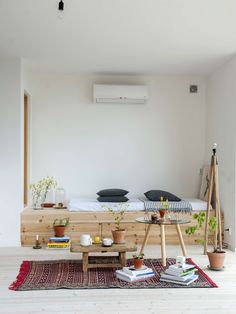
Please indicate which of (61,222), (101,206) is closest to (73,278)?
(61,222)

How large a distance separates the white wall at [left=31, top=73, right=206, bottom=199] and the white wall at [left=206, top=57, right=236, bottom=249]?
1.75 feet

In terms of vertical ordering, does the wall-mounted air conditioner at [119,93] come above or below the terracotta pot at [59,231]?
above

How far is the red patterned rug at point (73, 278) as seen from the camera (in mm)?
3994

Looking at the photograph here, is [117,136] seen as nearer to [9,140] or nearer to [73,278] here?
[9,140]

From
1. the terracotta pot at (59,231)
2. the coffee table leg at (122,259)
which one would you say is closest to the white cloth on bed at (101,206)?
Answer: the terracotta pot at (59,231)

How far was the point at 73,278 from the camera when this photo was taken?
13.9ft

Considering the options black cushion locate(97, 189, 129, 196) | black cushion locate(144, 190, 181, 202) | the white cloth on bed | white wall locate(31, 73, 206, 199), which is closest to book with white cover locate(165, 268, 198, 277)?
the white cloth on bed

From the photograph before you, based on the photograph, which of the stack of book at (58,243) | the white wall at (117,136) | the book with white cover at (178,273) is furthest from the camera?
the white wall at (117,136)

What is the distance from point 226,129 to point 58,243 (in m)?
2.63

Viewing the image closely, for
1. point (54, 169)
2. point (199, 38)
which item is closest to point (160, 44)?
point (199, 38)

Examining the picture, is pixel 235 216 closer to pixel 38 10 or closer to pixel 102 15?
pixel 102 15

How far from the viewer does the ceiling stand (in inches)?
162

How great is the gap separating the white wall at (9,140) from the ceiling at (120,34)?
1.01 ft

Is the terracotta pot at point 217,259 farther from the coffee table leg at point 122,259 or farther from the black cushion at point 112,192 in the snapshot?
the black cushion at point 112,192
